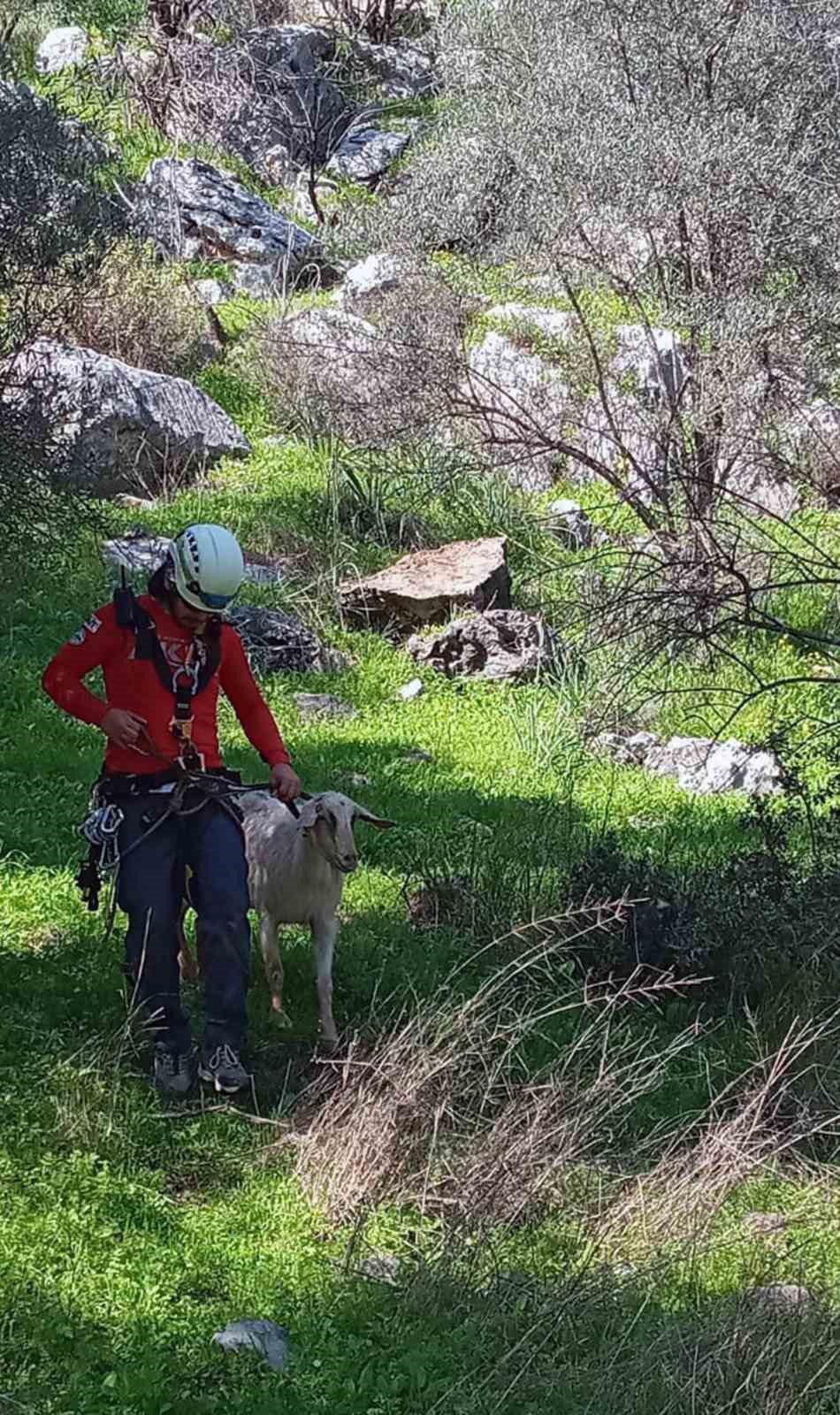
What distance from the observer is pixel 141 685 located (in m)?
5.46

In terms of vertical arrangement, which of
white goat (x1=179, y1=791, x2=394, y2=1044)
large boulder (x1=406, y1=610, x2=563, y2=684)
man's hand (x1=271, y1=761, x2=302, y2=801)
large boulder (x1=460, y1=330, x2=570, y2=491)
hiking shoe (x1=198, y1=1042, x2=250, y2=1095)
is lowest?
large boulder (x1=406, y1=610, x2=563, y2=684)

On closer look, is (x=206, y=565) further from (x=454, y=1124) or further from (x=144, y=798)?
(x=454, y=1124)

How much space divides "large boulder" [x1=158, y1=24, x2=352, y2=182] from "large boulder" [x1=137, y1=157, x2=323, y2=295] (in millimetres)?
1793

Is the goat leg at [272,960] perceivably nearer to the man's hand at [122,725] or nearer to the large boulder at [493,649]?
the man's hand at [122,725]

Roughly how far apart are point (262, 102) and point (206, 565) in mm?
18968

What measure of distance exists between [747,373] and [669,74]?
9.73 ft

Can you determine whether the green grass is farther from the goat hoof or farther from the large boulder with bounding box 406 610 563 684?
the large boulder with bounding box 406 610 563 684

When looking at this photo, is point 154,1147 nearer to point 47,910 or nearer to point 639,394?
point 47,910

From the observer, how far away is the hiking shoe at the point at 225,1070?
17.6ft

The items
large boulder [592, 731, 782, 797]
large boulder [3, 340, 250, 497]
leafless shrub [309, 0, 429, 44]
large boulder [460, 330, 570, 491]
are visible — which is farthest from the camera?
leafless shrub [309, 0, 429, 44]

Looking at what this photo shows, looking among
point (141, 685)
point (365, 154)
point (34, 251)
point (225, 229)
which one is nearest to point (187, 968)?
point (141, 685)

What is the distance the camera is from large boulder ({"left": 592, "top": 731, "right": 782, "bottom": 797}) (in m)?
10.4

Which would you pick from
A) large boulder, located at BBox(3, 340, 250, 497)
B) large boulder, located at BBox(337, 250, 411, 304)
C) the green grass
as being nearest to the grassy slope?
the green grass

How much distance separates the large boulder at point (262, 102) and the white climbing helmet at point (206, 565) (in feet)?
57.5
